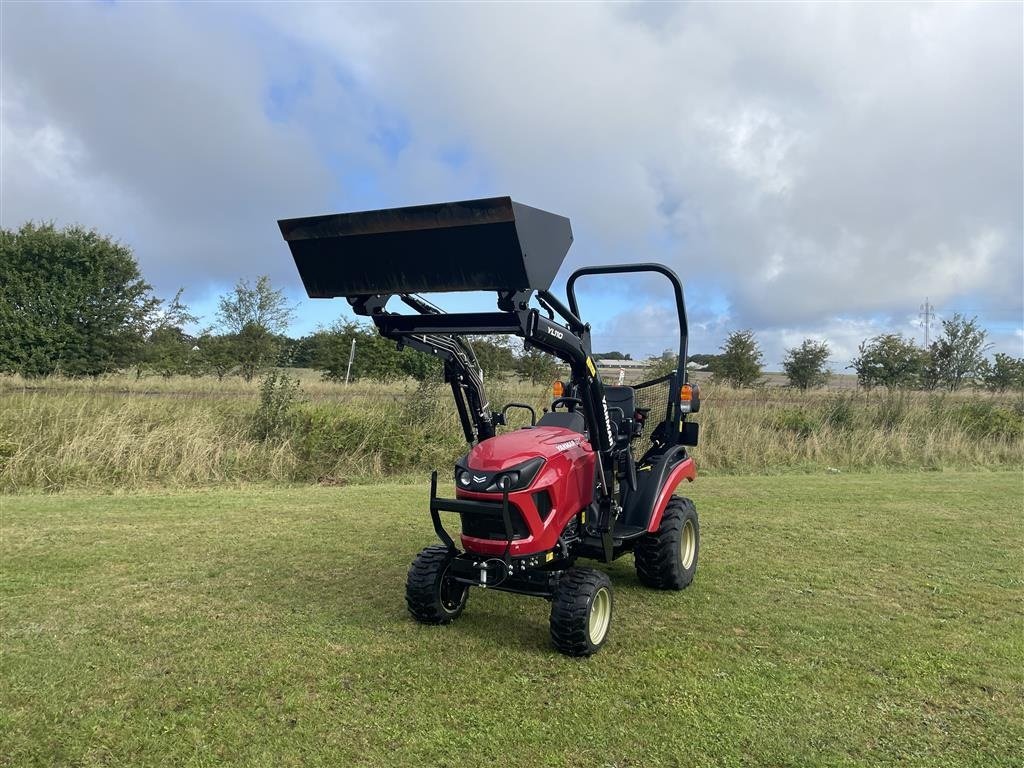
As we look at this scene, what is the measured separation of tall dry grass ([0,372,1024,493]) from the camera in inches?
370

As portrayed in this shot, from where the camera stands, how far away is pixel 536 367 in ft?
53.9

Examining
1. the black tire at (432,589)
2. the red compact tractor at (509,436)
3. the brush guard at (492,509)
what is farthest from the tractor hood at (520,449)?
the black tire at (432,589)

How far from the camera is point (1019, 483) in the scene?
1055 cm

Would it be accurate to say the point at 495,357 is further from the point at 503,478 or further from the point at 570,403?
the point at 503,478

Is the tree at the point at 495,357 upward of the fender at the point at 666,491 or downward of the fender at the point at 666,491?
upward

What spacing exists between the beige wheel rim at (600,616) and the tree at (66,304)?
22.1 meters

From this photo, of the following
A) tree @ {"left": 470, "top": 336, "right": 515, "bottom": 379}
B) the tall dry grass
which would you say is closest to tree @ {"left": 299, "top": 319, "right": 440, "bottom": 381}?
tree @ {"left": 470, "top": 336, "right": 515, "bottom": 379}

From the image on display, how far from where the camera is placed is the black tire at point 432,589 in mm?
4180

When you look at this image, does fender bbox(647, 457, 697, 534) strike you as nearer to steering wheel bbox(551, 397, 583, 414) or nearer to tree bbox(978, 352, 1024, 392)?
steering wheel bbox(551, 397, 583, 414)

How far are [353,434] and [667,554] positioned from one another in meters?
7.01

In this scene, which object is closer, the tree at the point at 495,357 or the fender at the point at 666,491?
the fender at the point at 666,491

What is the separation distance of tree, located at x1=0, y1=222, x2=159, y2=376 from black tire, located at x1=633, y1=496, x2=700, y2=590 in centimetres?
2162

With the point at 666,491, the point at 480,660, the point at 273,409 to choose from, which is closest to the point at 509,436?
the point at 480,660

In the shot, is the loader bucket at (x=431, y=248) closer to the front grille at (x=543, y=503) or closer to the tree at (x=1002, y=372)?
the front grille at (x=543, y=503)
